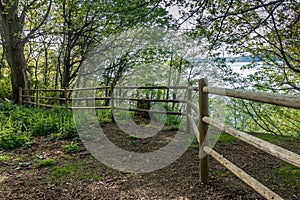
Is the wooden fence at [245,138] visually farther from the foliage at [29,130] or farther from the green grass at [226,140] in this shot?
the foliage at [29,130]

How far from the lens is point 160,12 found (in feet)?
14.3

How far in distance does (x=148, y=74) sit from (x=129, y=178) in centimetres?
717

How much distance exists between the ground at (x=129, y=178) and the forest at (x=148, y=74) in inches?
0.8

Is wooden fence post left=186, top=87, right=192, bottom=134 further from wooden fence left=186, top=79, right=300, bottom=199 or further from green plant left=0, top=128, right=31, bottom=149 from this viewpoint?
green plant left=0, top=128, right=31, bottom=149

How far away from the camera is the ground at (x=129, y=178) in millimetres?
2201

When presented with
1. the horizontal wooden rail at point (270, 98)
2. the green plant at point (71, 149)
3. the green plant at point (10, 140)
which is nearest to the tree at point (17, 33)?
the green plant at point (10, 140)

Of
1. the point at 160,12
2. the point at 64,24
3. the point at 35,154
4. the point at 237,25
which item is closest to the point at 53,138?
the point at 35,154

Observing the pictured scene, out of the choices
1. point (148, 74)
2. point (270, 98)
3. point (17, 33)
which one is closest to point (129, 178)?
point (270, 98)

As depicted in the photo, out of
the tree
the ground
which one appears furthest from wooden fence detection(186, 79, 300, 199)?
the tree

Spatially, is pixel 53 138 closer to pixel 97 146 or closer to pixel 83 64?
pixel 97 146

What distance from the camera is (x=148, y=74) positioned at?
9.49m

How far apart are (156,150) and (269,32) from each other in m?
3.64

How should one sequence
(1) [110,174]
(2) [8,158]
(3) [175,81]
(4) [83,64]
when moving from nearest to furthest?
(1) [110,174] < (2) [8,158] < (3) [175,81] < (4) [83,64]

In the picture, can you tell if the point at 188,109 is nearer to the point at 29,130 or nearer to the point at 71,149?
the point at 71,149
